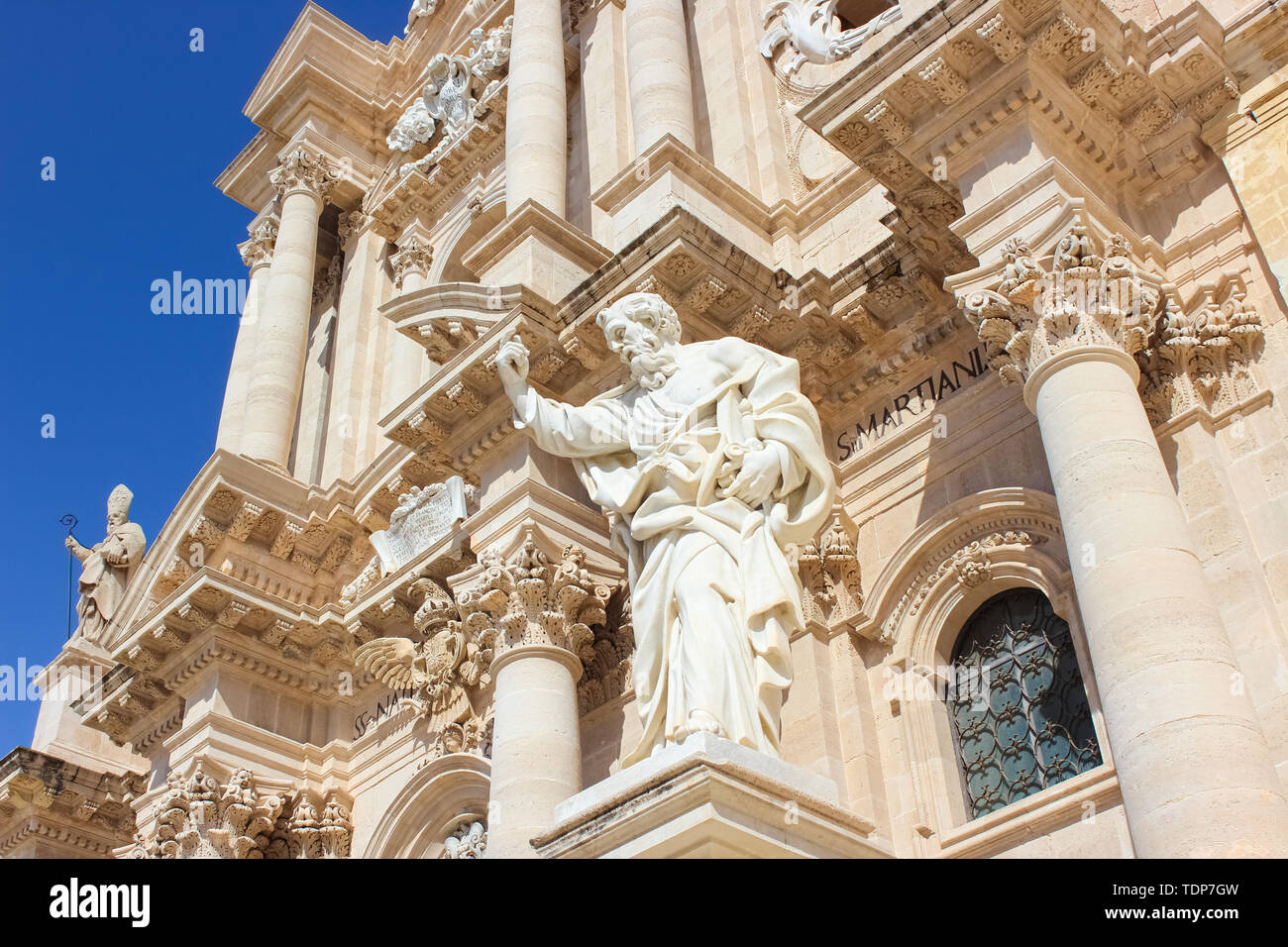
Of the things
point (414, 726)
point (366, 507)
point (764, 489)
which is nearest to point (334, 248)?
point (366, 507)

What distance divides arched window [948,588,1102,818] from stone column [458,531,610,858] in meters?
2.98

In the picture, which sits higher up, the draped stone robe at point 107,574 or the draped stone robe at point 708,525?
the draped stone robe at point 107,574

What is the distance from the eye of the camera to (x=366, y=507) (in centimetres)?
1692

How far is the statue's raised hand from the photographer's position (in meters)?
9.40

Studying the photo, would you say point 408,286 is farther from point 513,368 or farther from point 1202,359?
point 1202,359

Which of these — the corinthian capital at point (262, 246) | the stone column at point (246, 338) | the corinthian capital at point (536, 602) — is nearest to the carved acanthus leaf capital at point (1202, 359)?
the corinthian capital at point (536, 602)

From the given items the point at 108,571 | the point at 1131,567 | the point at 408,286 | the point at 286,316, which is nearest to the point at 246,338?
the point at 286,316

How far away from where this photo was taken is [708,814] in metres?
5.61

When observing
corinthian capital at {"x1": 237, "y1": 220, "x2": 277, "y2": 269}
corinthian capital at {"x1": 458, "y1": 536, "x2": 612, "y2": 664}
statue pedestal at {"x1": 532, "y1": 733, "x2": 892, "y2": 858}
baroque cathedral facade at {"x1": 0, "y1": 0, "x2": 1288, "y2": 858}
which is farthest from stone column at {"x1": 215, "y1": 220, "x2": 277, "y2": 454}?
statue pedestal at {"x1": 532, "y1": 733, "x2": 892, "y2": 858}

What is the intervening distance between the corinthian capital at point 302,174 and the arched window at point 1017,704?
1505cm

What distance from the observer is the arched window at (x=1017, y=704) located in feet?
30.4

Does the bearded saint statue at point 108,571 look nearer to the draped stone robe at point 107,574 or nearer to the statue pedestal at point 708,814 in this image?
the draped stone robe at point 107,574
